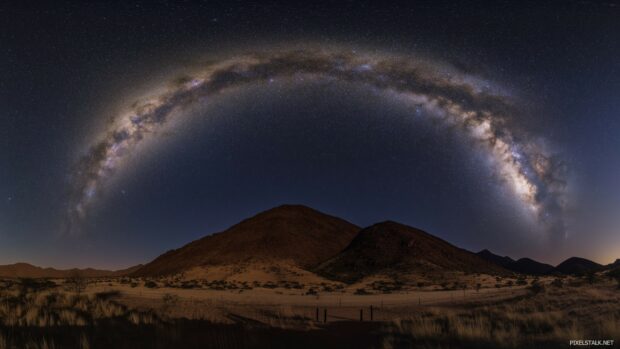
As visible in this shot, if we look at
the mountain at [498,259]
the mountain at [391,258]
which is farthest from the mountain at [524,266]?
the mountain at [391,258]

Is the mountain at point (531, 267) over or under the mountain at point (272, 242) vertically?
under

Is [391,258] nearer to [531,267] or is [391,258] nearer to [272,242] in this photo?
[272,242]

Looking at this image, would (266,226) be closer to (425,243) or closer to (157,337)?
(425,243)

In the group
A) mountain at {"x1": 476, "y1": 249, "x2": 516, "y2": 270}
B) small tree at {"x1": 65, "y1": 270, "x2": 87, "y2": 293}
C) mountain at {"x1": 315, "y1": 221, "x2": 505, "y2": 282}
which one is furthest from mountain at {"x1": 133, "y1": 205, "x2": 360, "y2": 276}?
mountain at {"x1": 476, "y1": 249, "x2": 516, "y2": 270}

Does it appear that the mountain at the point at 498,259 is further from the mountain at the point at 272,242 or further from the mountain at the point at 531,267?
the mountain at the point at 272,242

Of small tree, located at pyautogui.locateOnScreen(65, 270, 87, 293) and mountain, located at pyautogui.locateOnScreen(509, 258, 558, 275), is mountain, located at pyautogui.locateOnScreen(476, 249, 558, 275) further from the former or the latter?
small tree, located at pyautogui.locateOnScreen(65, 270, 87, 293)
